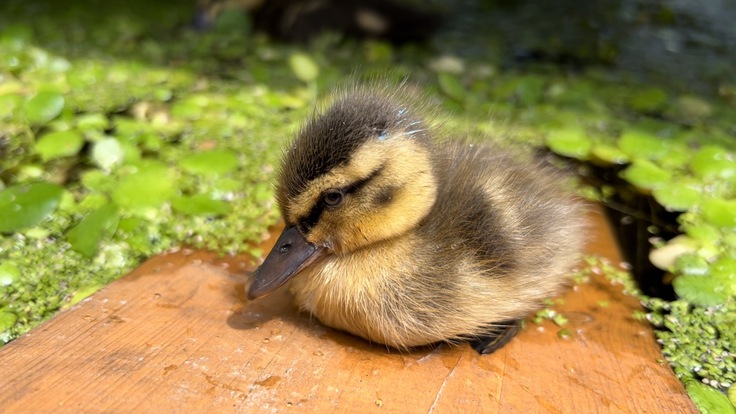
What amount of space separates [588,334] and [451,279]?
0.34 meters

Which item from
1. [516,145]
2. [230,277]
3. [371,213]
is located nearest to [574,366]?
[371,213]

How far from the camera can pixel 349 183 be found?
1.16 metres

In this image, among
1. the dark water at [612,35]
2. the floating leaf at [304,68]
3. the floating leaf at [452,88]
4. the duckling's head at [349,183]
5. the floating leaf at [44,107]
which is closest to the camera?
the duckling's head at [349,183]

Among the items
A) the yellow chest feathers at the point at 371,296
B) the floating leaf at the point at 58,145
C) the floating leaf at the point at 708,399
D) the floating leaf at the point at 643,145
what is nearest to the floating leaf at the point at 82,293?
the yellow chest feathers at the point at 371,296

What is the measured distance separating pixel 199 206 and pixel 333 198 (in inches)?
24.7

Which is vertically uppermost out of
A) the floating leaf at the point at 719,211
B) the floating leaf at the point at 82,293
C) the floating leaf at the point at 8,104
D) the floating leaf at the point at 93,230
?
the floating leaf at the point at 8,104

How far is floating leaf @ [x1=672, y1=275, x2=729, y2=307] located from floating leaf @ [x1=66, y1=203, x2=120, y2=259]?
1.35m

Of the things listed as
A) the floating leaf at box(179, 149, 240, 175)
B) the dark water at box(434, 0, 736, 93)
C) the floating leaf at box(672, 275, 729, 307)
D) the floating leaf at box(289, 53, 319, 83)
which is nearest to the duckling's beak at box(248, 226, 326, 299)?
the floating leaf at box(179, 149, 240, 175)

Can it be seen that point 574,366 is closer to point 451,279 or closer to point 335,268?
point 451,279

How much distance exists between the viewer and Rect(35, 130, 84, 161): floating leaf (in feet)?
6.00

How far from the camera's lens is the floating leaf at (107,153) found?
72.2 inches

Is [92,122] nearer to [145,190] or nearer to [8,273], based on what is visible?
[145,190]

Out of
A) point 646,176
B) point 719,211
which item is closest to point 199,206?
point 646,176

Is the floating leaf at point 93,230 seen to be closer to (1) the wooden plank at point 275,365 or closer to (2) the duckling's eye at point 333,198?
(1) the wooden plank at point 275,365
